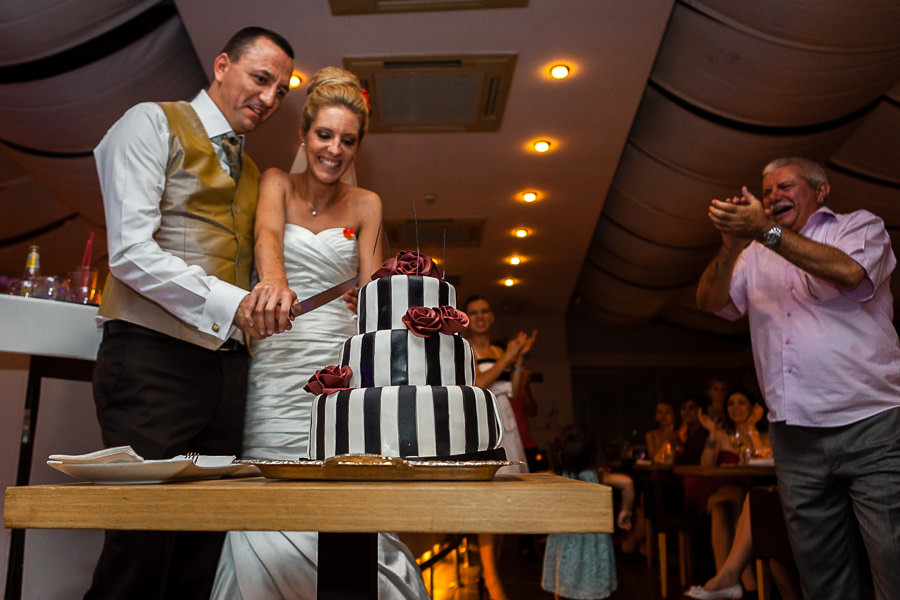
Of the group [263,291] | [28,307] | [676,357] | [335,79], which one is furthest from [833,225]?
[676,357]

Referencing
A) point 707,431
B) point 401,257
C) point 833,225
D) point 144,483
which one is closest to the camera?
point 144,483

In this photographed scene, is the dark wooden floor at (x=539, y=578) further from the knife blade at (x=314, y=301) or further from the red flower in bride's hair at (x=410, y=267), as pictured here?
the red flower in bride's hair at (x=410, y=267)

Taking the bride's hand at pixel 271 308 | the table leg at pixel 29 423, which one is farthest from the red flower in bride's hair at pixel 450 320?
the table leg at pixel 29 423

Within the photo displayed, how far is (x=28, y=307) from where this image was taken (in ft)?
6.00

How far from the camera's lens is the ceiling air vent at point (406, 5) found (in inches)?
150

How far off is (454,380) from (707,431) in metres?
4.80

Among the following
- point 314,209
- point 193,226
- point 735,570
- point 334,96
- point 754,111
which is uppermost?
→ point 754,111

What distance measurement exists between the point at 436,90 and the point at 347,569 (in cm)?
433

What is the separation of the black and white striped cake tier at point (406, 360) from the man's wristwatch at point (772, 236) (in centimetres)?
120

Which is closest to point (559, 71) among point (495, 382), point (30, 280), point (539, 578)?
point (495, 382)

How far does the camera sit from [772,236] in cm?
201

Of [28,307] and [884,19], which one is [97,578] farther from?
[884,19]

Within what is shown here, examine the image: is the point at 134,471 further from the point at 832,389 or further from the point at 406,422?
the point at 832,389

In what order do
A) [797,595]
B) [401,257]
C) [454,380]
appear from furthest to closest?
[797,595] → [401,257] → [454,380]
